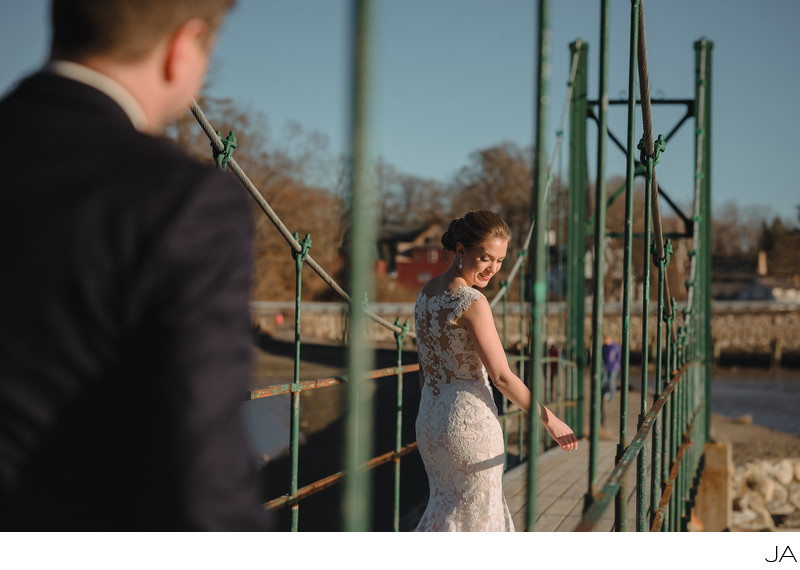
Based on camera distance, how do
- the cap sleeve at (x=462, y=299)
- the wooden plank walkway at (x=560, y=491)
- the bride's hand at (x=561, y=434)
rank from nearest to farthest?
1. the bride's hand at (x=561, y=434)
2. the cap sleeve at (x=462, y=299)
3. the wooden plank walkway at (x=560, y=491)

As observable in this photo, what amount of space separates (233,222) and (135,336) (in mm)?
124

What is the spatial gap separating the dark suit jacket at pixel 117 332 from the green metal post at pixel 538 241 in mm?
416

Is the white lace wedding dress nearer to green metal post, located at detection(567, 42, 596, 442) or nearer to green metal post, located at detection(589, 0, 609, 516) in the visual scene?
green metal post, located at detection(589, 0, 609, 516)

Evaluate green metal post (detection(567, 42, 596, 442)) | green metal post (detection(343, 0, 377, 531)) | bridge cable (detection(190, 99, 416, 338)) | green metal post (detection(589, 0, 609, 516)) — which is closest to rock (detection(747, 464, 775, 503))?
green metal post (detection(567, 42, 596, 442))

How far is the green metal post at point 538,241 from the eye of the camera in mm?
1007

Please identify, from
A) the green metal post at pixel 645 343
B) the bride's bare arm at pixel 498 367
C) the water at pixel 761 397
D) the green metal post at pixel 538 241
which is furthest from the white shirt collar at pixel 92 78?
the water at pixel 761 397

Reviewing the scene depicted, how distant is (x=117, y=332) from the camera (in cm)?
65

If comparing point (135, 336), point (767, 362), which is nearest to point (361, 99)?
point (135, 336)

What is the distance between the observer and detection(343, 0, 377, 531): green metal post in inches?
29.0

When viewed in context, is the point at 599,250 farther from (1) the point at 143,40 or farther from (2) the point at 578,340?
(2) the point at 578,340

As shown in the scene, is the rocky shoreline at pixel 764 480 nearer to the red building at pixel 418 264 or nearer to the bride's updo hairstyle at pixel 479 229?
the bride's updo hairstyle at pixel 479 229

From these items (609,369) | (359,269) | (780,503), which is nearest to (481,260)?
(359,269)

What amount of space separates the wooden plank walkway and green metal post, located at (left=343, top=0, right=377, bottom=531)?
2.57 m

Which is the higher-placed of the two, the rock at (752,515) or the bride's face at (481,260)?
the bride's face at (481,260)
